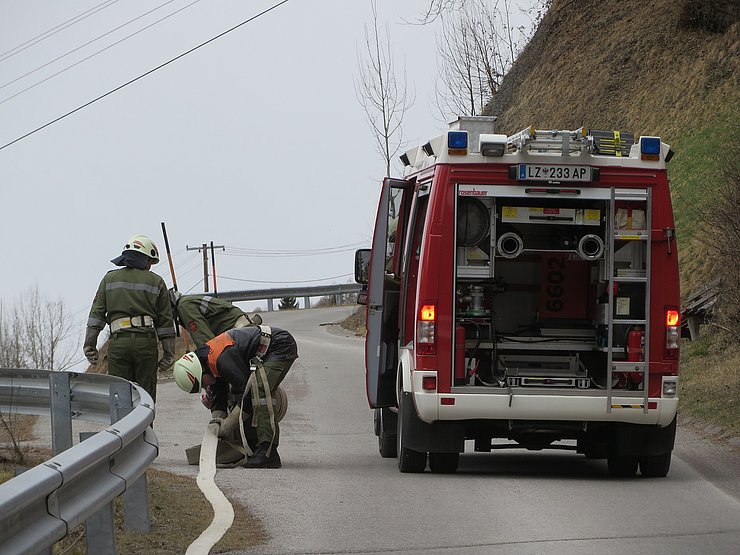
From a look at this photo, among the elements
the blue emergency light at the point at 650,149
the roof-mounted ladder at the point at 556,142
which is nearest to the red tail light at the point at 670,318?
the blue emergency light at the point at 650,149

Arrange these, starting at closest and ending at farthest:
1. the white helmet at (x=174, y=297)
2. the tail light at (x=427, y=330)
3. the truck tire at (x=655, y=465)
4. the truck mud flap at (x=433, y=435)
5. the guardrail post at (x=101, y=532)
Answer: the guardrail post at (x=101, y=532)
the tail light at (x=427, y=330)
the truck mud flap at (x=433, y=435)
the truck tire at (x=655, y=465)
the white helmet at (x=174, y=297)

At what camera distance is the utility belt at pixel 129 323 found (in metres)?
11.7

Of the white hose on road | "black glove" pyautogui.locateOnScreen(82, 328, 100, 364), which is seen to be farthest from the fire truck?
"black glove" pyautogui.locateOnScreen(82, 328, 100, 364)

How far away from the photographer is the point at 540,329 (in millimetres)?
11359

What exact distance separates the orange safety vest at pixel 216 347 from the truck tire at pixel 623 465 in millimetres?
3309

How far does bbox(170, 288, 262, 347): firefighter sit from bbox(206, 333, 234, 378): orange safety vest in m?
1.05

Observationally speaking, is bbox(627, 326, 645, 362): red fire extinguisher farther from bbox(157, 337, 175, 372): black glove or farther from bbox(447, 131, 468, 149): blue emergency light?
bbox(157, 337, 175, 372): black glove

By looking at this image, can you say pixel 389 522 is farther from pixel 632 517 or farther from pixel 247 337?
pixel 247 337

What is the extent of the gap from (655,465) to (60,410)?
5088 millimetres

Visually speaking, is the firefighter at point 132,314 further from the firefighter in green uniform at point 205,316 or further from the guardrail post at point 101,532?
the guardrail post at point 101,532

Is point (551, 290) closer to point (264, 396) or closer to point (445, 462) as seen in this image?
point (445, 462)

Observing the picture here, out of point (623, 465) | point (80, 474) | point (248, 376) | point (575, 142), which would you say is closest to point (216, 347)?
point (248, 376)

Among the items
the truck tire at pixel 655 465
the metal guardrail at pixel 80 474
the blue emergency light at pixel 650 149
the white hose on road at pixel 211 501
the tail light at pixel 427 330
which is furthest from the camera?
the truck tire at pixel 655 465

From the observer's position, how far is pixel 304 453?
40.2 feet
